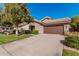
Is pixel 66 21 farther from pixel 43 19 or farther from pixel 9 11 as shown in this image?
pixel 9 11

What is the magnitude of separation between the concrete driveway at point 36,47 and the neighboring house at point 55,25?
9.7 inches

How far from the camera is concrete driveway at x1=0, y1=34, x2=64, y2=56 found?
8656 mm

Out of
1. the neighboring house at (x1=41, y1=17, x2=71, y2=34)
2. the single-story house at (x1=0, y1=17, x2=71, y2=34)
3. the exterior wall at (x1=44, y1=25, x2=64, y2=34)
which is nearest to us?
the neighboring house at (x1=41, y1=17, x2=71, y2=34)

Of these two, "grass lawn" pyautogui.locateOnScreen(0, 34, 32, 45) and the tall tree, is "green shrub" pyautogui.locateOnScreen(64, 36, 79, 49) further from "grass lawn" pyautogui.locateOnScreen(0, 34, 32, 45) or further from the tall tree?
the tall tree

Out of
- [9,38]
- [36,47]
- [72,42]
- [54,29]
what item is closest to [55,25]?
[54,29]

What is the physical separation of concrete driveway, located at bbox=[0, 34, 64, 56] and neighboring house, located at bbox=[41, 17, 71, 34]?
0.25 metres

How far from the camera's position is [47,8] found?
888 cm

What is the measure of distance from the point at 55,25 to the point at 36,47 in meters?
1.28

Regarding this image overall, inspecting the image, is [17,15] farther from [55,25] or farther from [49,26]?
[55,25]

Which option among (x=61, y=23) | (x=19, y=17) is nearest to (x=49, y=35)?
(x=61, y=23)

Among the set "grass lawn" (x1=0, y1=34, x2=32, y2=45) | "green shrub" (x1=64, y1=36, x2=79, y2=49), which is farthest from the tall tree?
"green shrub" (x1=64, y1=36, x2=79, y2=49)

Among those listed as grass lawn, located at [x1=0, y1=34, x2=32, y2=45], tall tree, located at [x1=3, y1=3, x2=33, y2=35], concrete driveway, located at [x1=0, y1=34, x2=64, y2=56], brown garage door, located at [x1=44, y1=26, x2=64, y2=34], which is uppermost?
tall tree, located at [x1=3, y1=3, x2=33, y2=35]

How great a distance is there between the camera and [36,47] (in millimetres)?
8938

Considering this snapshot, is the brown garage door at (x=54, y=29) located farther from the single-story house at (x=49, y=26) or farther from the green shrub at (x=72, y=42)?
the green shrub at (x=72, y=42)
